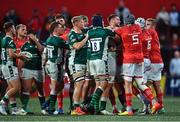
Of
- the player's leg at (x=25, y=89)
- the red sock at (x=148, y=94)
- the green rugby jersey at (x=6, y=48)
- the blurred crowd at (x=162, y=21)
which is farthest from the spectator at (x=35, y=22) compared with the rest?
the red sock at (x=148, y=94)

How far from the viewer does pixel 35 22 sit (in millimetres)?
32281

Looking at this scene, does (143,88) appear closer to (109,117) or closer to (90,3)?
(109,117)

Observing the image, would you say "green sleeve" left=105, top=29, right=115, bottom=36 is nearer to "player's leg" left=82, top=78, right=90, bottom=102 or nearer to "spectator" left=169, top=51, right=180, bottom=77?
"player's leg" left=82, top=78, right=90, bottom=102

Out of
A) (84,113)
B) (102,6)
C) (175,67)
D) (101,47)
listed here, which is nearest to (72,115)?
(84,113)

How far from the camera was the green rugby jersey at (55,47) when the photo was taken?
1839 centimetres

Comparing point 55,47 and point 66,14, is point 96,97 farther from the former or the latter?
point 66,14

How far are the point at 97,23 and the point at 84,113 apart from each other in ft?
7.12

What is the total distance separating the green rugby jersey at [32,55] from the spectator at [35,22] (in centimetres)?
1228

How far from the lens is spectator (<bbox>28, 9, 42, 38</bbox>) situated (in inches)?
1249

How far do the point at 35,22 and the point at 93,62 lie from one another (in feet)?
48.2

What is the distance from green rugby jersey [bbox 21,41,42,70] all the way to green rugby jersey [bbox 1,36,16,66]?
47 centimetres

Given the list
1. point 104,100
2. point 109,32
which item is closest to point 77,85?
point 104,100

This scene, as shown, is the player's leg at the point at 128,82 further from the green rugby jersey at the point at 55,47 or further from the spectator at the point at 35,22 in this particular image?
the spectator at the point at 35,22

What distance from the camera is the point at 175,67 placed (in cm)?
2984
